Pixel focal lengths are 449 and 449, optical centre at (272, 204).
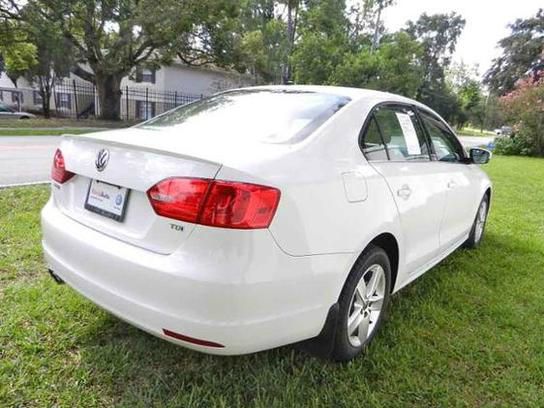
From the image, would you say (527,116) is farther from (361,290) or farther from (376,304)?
(361,290)

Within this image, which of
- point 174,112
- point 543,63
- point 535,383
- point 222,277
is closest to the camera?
point 222,277

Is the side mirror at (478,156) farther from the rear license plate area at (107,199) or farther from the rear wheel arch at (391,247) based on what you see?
the rear license plate area at (107,199)

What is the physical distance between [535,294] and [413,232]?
1.51m

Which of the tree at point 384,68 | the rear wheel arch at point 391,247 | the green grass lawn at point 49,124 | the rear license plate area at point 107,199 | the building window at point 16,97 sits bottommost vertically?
the green grass lawn at point 49,124

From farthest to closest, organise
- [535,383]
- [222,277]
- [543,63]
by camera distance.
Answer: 1. [543,63]
2. [535,383]
3. [222,277]

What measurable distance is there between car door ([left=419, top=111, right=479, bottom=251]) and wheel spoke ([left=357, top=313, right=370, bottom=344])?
1.18 metres

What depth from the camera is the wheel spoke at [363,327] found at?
2.57 m

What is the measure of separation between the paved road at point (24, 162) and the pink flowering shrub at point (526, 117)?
1934cm

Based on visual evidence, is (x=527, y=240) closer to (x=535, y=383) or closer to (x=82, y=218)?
(x=535, y=383)

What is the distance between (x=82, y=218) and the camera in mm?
2311

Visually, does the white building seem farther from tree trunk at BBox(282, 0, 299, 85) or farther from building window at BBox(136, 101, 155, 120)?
tree trunk at BBox(282, 0, 299, 85)

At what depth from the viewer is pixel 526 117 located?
20.3 meters

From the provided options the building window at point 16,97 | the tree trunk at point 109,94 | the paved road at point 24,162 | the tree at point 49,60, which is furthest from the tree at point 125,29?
the building window at point 16,97

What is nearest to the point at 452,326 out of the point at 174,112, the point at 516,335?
the point at 516,335
